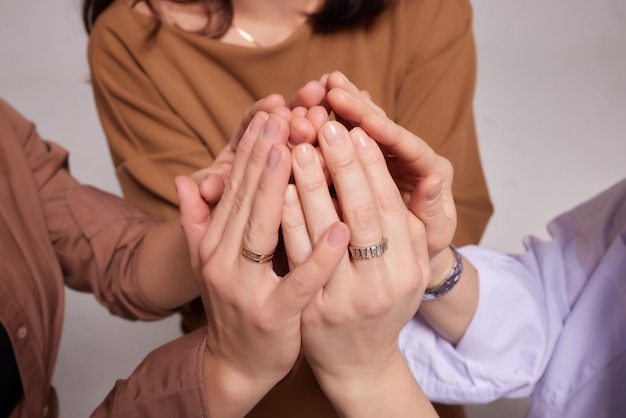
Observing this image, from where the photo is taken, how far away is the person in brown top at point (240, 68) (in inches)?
31.4

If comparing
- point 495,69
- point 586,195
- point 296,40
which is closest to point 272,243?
point 296,40

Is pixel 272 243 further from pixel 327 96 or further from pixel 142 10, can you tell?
pixel 142 10

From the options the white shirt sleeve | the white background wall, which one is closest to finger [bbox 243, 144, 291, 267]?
the white shirt sleeve

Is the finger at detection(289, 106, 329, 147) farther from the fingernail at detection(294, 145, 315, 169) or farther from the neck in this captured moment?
the neck

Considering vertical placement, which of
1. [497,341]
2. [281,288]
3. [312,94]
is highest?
[312,94]

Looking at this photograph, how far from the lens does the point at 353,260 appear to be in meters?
0.46

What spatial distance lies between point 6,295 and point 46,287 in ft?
0.20

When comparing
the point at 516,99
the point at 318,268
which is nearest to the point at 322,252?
the point at 318,268

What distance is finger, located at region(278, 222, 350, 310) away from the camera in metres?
0.42

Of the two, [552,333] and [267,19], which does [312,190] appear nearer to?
[552,333]

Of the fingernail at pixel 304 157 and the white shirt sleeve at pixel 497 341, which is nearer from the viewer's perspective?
the fingernail at pixel 304 157

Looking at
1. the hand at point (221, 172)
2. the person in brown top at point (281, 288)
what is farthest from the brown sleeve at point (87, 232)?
the hand at point (221, 172)

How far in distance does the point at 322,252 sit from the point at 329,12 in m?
0.48

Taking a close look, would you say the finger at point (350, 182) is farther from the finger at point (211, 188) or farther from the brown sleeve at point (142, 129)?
the brown sleeve at point (142, 129)
